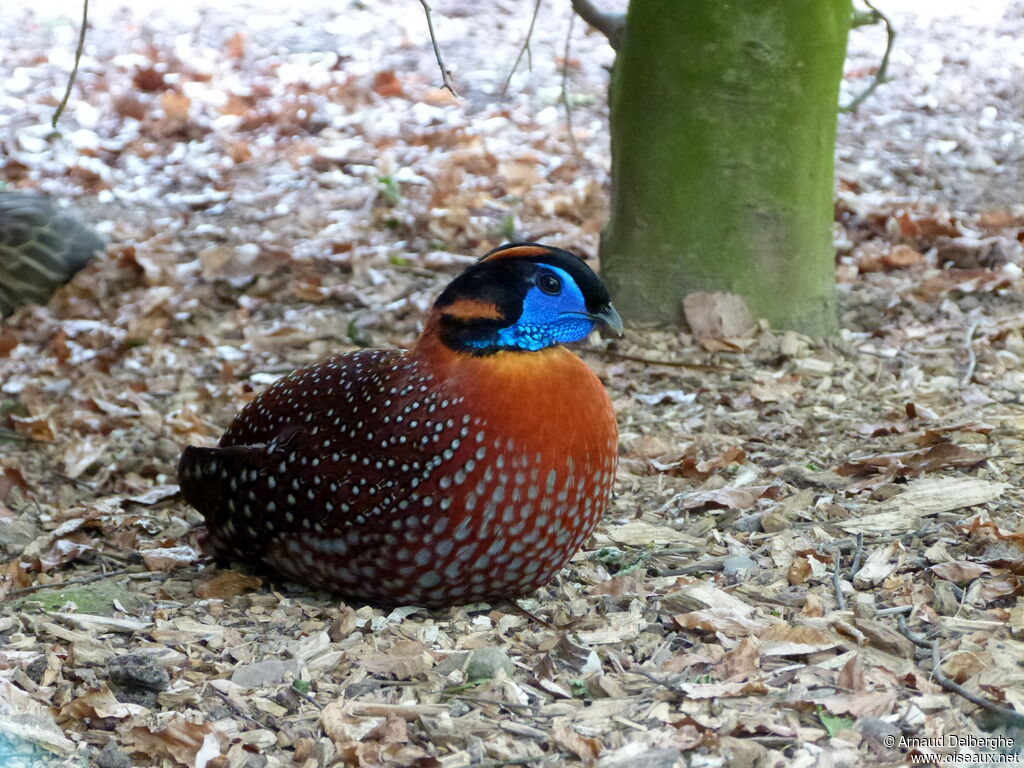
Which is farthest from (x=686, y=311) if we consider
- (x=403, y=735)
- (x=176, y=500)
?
(x=403, y=735)

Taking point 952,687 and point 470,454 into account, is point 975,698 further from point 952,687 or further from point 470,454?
point 470,454

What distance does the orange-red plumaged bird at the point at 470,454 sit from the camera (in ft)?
9.54

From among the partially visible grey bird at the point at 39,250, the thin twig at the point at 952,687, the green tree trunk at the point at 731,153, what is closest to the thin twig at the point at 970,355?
the green tree trunk at the point at 731,153

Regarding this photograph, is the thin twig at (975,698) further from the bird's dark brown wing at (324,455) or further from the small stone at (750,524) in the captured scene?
the bird's dark brown wing at (324,455)

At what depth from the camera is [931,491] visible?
3559 millimetres

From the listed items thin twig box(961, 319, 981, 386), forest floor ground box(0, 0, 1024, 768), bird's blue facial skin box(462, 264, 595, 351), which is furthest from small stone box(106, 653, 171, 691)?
thin twig box(961, 319, 981, 386)

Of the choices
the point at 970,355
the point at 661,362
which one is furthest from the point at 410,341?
the point at 970,355

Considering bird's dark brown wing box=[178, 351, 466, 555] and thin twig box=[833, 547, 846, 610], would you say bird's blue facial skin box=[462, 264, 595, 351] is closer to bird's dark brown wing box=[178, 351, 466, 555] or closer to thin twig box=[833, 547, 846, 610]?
bird's dark brown wing box=[178, 351, 466, 555]

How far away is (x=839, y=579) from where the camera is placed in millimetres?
3170

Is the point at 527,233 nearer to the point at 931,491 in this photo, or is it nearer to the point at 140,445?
the point at 140,445

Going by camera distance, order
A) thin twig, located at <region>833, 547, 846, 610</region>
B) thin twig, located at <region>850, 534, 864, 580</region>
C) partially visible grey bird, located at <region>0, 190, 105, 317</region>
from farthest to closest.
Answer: partially visible grey bird, located at <region>0, 190, 105, 317</region>, thin twig, located at <region>850, 534, 864, 580</region>, thin twig, located at <region>833, 547, 846, 610</region>

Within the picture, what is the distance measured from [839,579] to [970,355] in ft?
6.43

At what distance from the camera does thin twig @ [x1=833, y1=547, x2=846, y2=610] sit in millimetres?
3047

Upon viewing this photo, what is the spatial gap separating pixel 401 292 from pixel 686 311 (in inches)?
61.7
